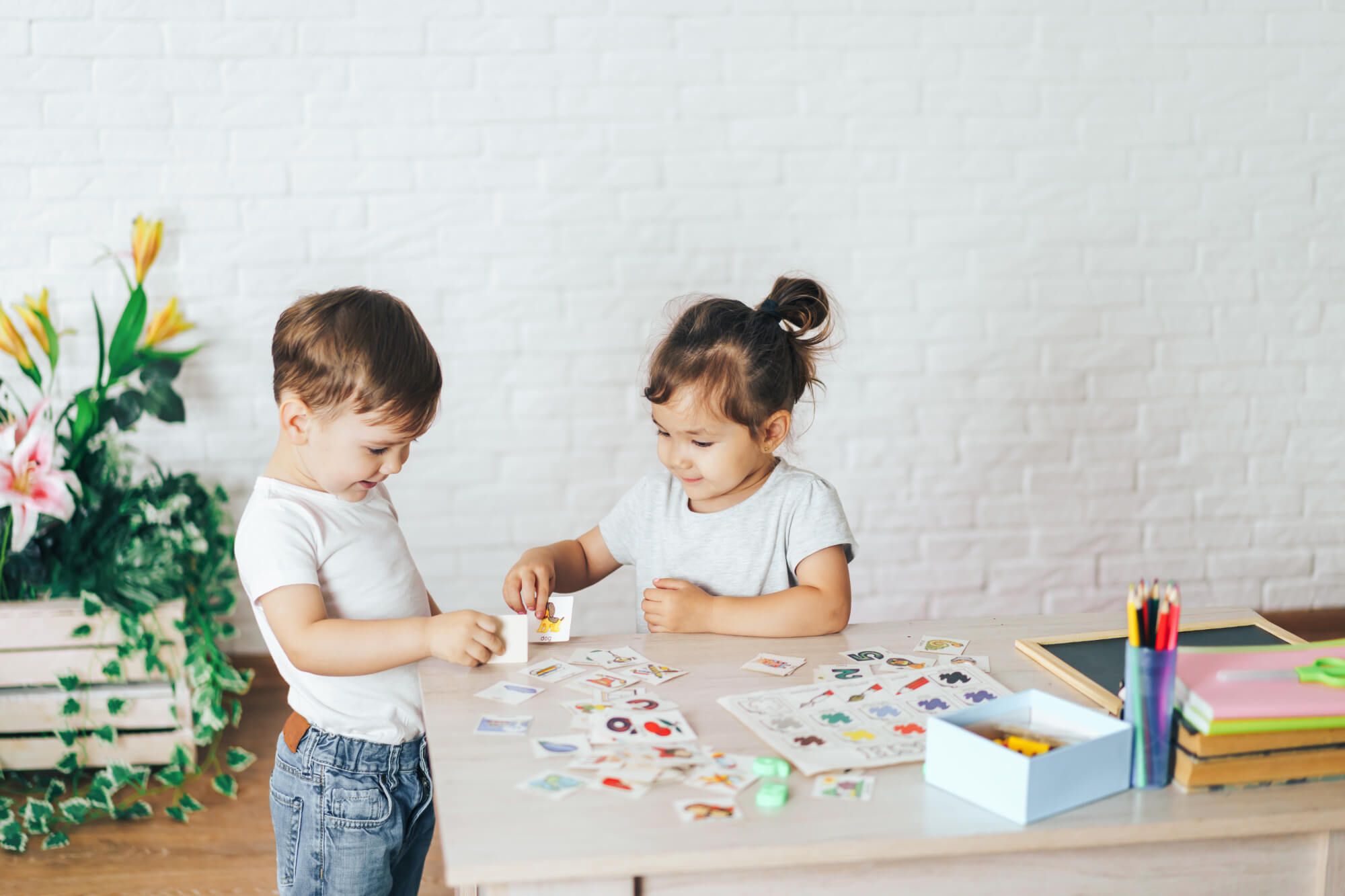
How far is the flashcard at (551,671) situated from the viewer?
4.33 ft

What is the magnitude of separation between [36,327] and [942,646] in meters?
2.34

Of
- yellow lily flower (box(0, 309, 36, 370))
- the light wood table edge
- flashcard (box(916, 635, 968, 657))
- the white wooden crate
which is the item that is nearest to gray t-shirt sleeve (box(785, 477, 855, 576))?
flashcard (box(916, 635, 968, 657))

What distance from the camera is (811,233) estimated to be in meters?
2.96

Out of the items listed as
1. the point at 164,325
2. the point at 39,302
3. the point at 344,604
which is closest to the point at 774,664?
the point at 344,604

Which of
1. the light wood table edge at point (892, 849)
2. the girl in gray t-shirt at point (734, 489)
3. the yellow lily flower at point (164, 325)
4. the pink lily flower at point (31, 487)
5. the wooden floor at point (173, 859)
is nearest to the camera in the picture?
the light wood table edge at point (892, 849)

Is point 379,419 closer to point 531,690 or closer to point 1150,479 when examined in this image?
point 531,690

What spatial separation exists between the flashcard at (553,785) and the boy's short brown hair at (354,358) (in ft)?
1.73

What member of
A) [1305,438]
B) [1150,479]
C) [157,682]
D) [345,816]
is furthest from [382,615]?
[1305,438]

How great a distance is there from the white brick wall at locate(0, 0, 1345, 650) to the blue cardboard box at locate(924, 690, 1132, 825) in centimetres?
197

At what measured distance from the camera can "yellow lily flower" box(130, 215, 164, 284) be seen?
8.71 ft

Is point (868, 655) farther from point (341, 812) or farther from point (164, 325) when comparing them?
point (164, 325)

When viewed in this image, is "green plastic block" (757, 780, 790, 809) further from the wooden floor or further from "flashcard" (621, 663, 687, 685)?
the wooden floor

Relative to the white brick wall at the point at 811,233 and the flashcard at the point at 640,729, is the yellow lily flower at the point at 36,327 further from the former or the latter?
the flashcard at the point at 640,729

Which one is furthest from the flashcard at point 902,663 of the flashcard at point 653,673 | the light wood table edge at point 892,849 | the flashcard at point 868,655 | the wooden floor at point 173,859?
the wooden floor at point 173,859
